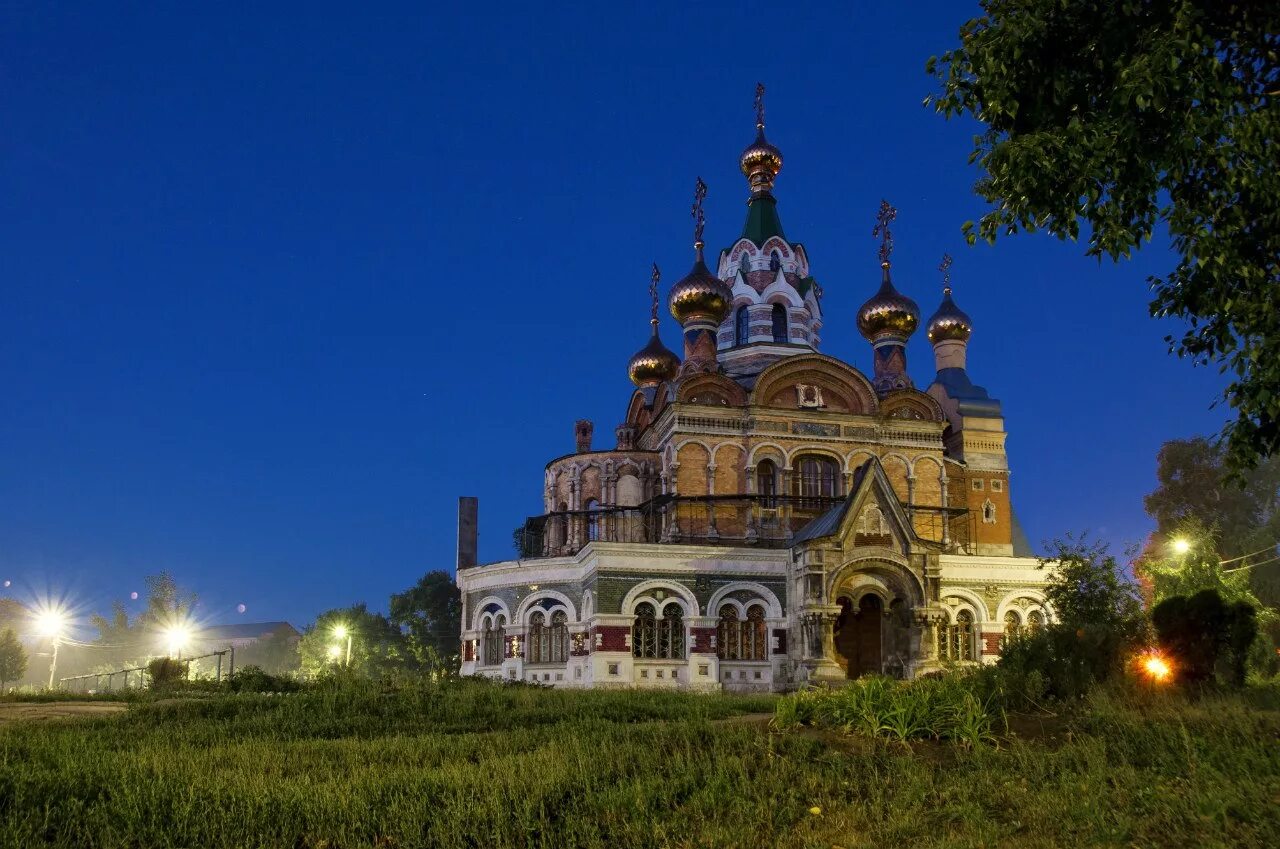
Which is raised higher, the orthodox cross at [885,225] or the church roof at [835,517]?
the orthodox cross at [885,225]

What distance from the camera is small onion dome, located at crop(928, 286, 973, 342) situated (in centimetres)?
4006

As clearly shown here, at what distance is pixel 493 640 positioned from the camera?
31.7 m

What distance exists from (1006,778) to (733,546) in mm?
21525

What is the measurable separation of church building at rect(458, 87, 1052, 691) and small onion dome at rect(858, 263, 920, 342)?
0.25 feet

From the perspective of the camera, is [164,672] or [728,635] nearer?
[164,672]

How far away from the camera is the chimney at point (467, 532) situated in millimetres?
37781

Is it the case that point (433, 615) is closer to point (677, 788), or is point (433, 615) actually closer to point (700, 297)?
point (700, 297)

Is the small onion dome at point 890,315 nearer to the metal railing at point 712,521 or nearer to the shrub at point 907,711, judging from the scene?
the metal railing at point 712,521

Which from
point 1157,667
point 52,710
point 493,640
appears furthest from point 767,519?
point 52,710

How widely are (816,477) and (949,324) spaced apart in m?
10.6

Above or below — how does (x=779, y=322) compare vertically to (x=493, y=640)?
above

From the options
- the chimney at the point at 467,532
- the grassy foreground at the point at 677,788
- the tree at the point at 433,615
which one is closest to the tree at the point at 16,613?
the tree at the point at 433,615

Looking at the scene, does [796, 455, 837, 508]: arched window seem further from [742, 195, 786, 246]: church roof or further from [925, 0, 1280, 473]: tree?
[925, 0, 1280, 473]: tree

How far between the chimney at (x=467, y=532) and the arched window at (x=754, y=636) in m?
11.8
